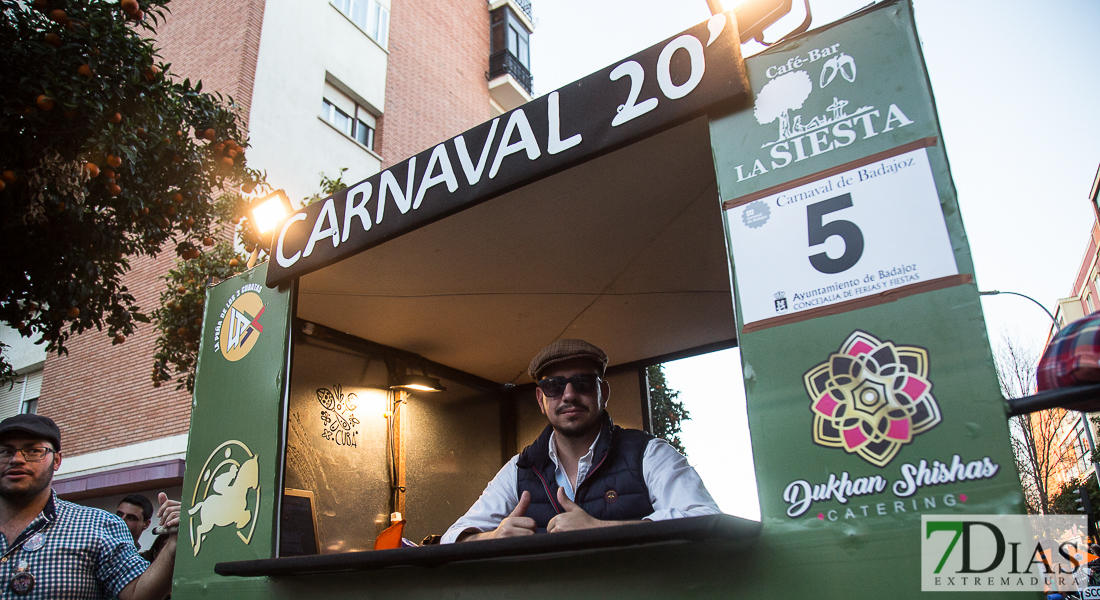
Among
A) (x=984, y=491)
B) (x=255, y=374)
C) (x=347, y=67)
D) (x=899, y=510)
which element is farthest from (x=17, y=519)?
(x=347, y=67)

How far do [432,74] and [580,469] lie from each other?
50.2 feet

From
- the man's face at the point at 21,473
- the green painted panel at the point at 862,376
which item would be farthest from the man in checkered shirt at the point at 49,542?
the green painted panel at the point at 862,376

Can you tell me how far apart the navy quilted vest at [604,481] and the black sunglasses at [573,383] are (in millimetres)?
180

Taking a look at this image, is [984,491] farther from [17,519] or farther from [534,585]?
[17,519]

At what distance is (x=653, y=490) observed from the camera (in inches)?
110

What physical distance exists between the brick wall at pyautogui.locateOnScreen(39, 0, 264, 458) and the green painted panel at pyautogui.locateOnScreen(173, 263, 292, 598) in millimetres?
7791

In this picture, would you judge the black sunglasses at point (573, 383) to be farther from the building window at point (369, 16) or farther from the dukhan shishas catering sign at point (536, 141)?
the building window at point (369, 16)

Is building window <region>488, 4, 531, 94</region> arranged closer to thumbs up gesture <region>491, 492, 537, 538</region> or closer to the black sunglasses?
the black sunglasses

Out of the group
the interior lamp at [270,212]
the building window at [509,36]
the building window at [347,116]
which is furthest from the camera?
the building window at [509,36]

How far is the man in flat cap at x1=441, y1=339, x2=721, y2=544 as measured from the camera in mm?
2787

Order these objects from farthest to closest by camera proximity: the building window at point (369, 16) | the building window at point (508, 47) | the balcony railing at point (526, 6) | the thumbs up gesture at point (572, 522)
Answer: the balcony railing at point (526, 6) → the building window at point (508, 47) → the building window at point (369, 16) → the thumbs up gesture at point (572, 522)

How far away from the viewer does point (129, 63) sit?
536cm

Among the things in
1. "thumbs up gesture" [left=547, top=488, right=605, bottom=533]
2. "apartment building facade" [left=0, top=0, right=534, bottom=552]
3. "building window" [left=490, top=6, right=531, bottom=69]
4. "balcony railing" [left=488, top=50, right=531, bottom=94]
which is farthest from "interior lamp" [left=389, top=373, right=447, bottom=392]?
"building window" [left=490, top=6, right=531, bottom=69]

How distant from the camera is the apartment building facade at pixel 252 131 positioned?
11383mm
